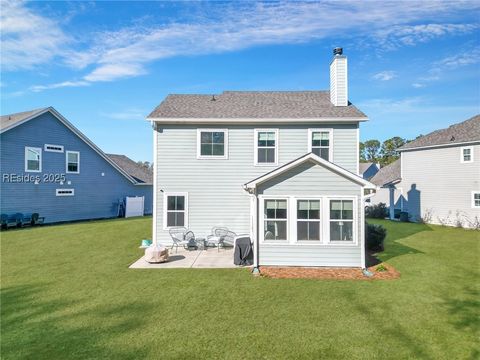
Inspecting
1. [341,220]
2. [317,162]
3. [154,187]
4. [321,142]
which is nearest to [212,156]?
[154,187]

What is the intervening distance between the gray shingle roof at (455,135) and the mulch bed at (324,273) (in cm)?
1498

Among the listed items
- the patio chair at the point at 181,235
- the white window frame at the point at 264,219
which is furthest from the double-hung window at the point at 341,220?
the patio chair at the point at 181,235

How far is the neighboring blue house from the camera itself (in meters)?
18.5

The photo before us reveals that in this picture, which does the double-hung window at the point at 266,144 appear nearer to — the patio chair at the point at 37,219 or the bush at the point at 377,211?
the patio chair at the point at 37,219

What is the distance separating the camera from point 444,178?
20141 millimetres

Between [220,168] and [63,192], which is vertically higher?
[220,168]

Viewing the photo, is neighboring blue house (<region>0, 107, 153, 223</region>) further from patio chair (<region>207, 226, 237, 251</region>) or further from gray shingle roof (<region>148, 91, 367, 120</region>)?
patio chair (<region>207, 226, 237, 251</region>)

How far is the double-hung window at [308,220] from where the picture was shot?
9.50 metres

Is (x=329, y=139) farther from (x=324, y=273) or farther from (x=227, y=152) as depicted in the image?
(x=324, y=273)

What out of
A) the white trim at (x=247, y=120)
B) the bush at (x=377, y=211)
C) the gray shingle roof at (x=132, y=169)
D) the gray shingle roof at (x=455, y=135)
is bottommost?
the bush at (x=377, y=211)

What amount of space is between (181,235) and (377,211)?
67.7ft

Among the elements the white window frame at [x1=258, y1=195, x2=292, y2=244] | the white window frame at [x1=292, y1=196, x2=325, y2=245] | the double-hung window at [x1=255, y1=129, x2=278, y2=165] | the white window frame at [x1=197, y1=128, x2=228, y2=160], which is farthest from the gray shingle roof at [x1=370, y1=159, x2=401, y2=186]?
the white window frame at [x1=258, y1=195, x2=292, y2=244]

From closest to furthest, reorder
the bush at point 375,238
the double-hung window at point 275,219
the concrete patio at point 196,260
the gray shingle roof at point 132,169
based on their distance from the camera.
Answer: the double-hung window at point 275,219 < the concrete patio at point 196,260 < the bush at point 375,238 < the gray shingle roof at point 132,169

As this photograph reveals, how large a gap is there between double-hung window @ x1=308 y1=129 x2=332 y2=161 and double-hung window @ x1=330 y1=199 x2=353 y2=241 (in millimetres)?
3940
